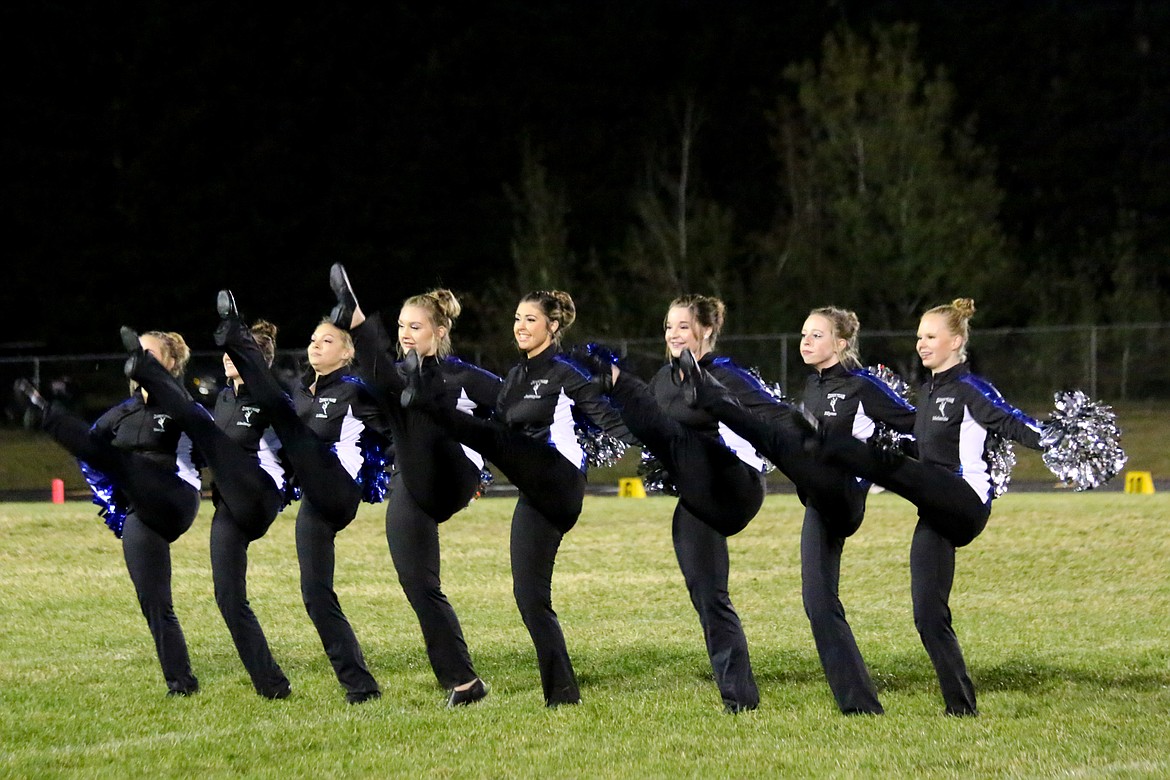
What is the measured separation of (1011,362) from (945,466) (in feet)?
61.5

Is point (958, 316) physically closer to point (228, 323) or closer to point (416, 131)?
point (228, 323)

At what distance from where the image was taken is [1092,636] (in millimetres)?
9039

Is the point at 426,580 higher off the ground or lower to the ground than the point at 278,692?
higher

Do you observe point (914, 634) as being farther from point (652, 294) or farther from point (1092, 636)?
point (652, 294)

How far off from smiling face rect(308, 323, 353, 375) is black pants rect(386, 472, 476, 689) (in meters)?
0.65

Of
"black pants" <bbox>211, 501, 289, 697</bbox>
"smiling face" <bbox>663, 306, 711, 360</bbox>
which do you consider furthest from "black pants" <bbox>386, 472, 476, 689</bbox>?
"smiling face" <bbox>663, 306, 711, 360</bbox>

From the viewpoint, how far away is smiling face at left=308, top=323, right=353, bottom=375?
7.35 metres

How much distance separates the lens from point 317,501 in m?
6.98

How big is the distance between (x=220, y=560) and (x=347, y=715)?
96cm

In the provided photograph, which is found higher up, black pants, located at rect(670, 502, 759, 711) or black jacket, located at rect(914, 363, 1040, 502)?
black jacket, located at rect(914, 363, 1040, 502)

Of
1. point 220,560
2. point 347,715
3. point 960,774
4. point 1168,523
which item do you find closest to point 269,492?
point 220,560

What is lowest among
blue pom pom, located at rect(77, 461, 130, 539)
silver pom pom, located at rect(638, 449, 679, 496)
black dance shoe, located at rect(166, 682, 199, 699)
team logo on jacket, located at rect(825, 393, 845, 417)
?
black dance shoe, located at rect(166, 682, 199, 699)

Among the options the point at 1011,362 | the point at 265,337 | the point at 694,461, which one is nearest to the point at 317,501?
the point at 265,337

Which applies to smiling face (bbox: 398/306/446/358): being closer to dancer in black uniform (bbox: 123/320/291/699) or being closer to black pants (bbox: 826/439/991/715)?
dancer in black uniform (bbox: 123/320/291/699)
